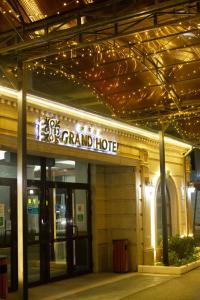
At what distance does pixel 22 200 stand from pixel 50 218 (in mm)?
3824

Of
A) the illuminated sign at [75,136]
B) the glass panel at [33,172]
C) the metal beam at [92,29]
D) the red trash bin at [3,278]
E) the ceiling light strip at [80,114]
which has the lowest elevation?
the red trash bin at [3,278]

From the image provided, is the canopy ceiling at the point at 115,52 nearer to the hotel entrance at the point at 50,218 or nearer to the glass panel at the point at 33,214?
the hotel entrance at the point at 50,218

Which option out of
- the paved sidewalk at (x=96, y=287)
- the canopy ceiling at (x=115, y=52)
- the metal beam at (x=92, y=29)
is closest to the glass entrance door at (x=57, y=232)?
the paved sidewalk at (x=96, y=287)

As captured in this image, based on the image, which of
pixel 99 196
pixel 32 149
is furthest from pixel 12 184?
pixel 99 196

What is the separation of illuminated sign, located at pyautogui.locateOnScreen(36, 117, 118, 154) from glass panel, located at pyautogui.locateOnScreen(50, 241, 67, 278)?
2.73 m

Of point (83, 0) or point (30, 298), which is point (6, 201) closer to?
A: point (30, 298)

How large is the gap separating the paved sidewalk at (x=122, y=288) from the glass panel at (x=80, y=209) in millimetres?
1369

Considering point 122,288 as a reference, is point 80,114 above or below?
above

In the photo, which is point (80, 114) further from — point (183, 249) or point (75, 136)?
point (183, 249)

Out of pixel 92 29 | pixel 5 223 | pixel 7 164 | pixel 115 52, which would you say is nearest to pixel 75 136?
pixel 7 164

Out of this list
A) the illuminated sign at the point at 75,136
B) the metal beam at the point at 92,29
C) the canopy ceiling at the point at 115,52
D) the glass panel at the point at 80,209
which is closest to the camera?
the metal beam at the point at 92,29

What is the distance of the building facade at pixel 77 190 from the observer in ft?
38.1

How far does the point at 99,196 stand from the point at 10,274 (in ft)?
14.4

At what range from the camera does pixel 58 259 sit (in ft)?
44.3
